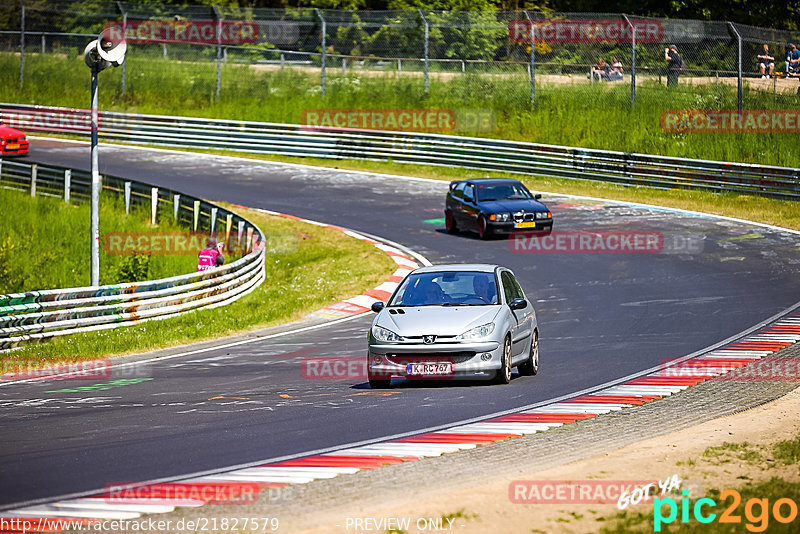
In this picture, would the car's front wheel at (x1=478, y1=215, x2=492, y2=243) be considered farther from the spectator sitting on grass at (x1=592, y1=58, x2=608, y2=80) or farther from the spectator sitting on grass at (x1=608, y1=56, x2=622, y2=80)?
the spectator sitting on grass at (x1=592, y1=58, x2=608, y2=80)

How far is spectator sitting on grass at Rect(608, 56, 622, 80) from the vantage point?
36.8m

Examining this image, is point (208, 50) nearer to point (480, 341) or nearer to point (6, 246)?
point (6, 246)

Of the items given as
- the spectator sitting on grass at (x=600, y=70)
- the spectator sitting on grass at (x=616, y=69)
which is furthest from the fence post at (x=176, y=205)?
the spectator sitting on grass at (x=616, y=69)

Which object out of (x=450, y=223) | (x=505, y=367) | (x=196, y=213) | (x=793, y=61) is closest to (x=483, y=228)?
(x=450, y=223)

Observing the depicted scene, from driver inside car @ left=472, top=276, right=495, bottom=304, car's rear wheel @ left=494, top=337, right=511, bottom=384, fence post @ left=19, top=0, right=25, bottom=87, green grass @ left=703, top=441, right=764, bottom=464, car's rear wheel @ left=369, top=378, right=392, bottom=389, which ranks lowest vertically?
car's rear wheel @ left=369, top=378, right=392, bottom=389

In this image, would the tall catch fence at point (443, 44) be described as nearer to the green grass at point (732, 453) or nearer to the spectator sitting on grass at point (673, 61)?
the spectator sitting on grass at point (673, 61)

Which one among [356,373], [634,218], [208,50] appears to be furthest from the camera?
[208,50]

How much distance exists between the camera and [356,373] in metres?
14.6

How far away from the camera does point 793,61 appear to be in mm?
33250

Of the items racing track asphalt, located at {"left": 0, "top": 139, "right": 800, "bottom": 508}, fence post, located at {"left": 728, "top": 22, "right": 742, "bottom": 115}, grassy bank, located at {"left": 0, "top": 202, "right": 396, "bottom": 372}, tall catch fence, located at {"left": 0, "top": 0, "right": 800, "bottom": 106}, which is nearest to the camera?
racing track asphalt, located at {"left": 0, "top": 139, "right": 800, "bottom": 508}

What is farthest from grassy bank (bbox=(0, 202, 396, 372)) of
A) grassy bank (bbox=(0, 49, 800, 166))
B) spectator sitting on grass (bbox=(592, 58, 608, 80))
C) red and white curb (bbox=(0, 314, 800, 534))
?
spectator sitting on grass (bbox=(592, 58, 608, 80))

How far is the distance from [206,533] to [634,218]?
23.1 meters

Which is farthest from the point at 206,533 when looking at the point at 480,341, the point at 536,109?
the point at 536,109

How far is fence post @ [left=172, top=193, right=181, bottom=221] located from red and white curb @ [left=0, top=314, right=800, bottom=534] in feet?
58.2
